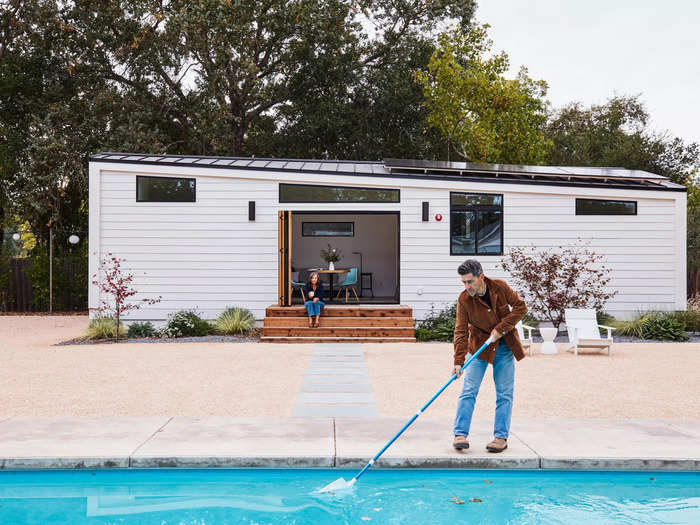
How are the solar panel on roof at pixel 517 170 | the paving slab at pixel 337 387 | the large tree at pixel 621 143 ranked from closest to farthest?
1. the paving slab at pixel 337 387
2. the solar panel on roof at pixel 517 170
3. the large tree at pixel 621 143

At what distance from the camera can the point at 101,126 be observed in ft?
64.2

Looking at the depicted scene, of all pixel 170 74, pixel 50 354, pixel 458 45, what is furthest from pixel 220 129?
pixel 50 354

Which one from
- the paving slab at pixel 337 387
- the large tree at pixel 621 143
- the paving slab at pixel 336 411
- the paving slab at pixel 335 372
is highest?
the large tree at pixel 621 143

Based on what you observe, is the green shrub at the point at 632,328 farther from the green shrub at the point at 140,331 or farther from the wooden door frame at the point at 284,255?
the green shrub at the point at 140,331

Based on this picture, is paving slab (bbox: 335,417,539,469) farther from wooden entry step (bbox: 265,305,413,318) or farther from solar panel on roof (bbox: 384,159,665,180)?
solar panel on roof (bbox: 384,159,665,180)

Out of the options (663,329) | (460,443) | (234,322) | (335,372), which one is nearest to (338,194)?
(234,322)

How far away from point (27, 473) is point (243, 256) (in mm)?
8617

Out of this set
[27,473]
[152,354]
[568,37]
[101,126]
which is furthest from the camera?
[568,37]

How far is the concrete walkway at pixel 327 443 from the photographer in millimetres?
4047

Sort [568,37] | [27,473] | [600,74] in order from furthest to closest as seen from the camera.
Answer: [600,74] → [568,37] → [27,473]

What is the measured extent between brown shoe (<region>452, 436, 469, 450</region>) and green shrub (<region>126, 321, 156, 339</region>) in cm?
857

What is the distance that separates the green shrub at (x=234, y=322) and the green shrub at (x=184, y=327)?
9.7 inches

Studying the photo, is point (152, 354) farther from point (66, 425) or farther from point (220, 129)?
point (220, 129)

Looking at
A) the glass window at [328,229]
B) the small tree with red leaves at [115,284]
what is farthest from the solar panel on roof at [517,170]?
the small tree with red leaves at [115,284]
